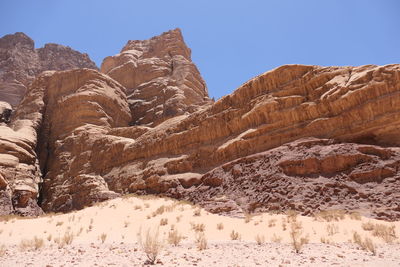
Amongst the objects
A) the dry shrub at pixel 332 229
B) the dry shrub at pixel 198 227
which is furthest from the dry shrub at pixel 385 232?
the dry shrub at pixel 198 227

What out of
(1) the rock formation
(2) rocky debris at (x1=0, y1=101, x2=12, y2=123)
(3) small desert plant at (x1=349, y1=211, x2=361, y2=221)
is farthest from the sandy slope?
(2) rocky debris at (x1=0, y1=101, x2=12, y2=123)

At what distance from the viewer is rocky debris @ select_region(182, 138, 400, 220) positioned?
506 inches

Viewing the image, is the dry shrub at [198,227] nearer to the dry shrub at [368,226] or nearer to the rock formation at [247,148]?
the rock formation at [247,148]

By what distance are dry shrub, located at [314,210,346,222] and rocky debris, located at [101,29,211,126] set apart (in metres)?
25.7

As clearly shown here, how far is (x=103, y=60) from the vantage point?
6041cm

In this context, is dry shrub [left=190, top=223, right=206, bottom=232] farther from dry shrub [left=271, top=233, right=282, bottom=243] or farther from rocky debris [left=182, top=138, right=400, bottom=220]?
dry shrub [left=271, top=233, right=282, bottom=243]

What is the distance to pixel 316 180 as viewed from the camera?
47.8 feet

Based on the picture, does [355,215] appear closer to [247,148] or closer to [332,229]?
[332,229]

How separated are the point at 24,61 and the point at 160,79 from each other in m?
56.3

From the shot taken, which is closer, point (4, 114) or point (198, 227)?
point (198, 227)

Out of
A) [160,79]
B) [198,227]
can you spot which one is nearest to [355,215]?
[198,227]

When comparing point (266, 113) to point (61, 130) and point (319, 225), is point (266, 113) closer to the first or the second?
point (319, 225)

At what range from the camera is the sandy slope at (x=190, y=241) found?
7.25 meters

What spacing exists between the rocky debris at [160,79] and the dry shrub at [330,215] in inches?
1013
